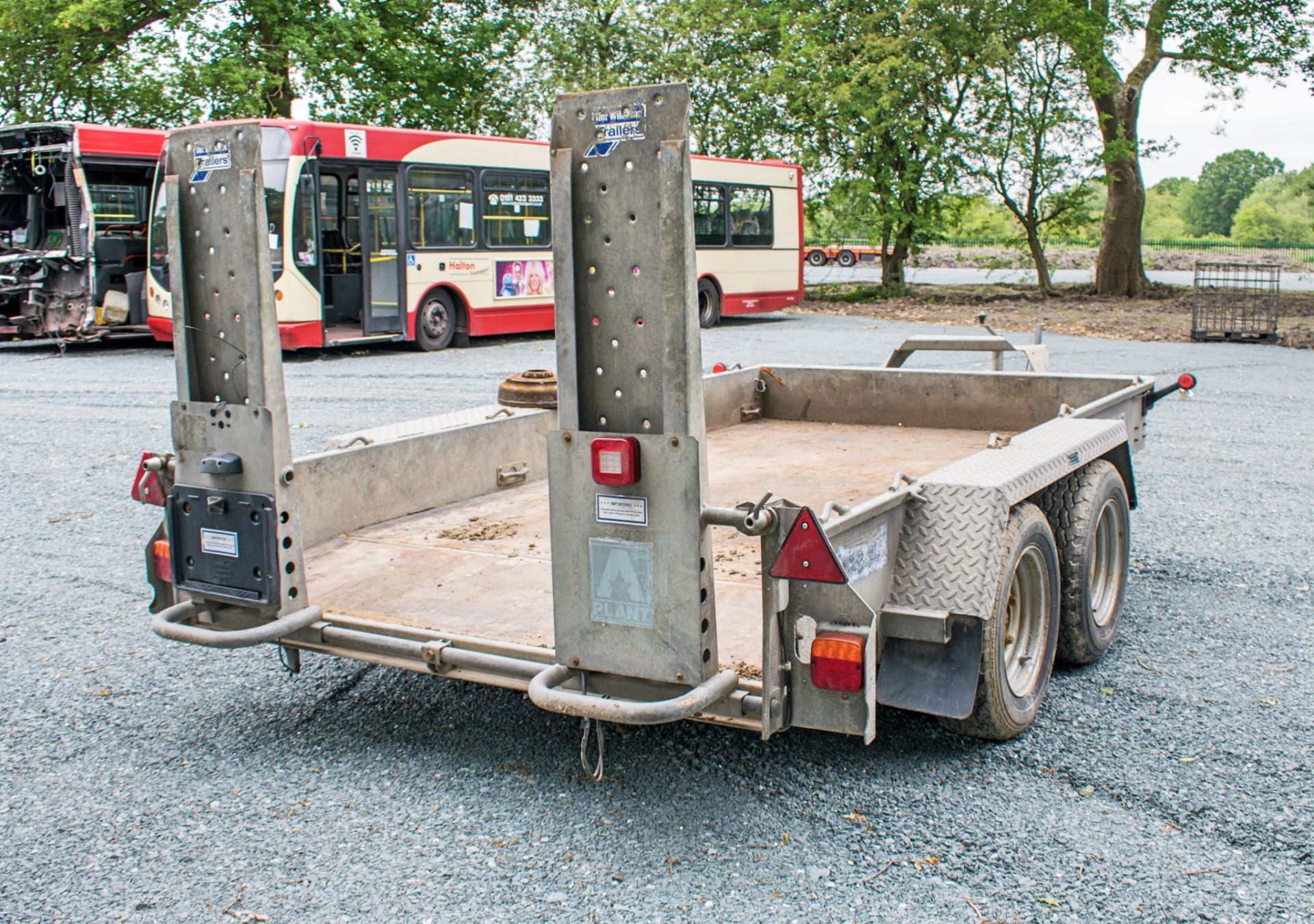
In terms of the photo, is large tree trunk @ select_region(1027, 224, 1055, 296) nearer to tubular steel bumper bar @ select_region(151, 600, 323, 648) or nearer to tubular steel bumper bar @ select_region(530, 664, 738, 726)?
tubular steel bumper bar @ select_region(151, 600, 323, 648)

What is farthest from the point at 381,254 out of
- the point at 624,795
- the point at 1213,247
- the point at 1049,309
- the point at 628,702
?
the point at 1213,247

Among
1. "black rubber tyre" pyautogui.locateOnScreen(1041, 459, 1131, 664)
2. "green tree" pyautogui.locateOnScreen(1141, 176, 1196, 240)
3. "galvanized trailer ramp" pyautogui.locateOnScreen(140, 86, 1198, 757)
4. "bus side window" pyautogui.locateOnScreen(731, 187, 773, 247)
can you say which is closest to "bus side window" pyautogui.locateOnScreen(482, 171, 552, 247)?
"bus side window" pyautogui.locateOnScreen(731, 187, 773, 247)

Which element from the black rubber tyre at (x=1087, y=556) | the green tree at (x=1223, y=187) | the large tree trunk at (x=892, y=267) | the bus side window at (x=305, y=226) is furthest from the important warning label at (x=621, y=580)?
the green tree at (x=1223, y=187)

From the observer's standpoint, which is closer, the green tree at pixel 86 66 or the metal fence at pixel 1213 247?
the green tree at pixel 86 66

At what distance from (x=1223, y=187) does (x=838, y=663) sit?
119 m

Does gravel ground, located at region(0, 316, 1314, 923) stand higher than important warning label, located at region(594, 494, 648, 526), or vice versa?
important warning label, located at region(594, 494, 648, 526)

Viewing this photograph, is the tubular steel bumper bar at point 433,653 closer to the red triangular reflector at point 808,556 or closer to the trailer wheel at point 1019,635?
the red triangular reflector at point 808,556

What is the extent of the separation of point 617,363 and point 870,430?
4.65m

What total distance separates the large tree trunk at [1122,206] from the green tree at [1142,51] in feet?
0.06

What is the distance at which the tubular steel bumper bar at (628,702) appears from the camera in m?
3.50

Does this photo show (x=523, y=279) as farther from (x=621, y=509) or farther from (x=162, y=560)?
(x=621, y=509)

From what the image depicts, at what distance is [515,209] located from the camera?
20.2 meters

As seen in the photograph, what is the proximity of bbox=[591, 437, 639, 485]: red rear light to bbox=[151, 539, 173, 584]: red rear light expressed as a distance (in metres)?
1.89

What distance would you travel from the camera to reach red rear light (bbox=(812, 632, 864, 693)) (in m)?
3.68
